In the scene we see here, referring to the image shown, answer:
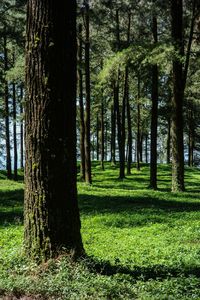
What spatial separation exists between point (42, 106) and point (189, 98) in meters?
32.3

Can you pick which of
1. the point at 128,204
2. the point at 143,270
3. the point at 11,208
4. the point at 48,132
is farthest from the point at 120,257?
the point at 128,204

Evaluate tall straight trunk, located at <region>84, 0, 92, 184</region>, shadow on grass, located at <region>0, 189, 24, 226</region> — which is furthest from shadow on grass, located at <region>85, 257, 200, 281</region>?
tall straight trunk, located at <region>84, 0, 92, 184</region>

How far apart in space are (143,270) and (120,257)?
1.40m

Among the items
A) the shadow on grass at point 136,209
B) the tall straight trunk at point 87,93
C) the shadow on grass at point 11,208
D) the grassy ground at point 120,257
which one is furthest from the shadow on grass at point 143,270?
the tall straight trunk at point 87,93

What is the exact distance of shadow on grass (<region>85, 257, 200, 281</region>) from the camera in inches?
249

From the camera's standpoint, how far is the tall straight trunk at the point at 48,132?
625 centimetres

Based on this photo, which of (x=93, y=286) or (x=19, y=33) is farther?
(x=19, y=33)

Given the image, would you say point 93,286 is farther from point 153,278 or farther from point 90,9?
point 90,9

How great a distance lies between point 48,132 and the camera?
20.5 feet

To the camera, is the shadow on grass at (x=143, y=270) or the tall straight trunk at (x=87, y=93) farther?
the tall straight trunk at (x=87, y=93)

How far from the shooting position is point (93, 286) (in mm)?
5480

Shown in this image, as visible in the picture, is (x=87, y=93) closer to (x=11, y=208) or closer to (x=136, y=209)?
(x=11, y=208)

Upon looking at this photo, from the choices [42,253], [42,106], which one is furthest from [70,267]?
[42,106]

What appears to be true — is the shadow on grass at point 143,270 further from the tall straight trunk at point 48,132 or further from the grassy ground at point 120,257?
the tall straight trunk at point 48,132
